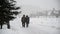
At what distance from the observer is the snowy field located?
7.21ft

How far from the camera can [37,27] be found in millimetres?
2227

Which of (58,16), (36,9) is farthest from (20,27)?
(58,16)

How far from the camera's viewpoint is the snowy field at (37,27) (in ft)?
7.21

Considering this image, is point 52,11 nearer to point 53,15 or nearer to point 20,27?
point 53,15

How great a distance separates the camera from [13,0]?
2256 mm

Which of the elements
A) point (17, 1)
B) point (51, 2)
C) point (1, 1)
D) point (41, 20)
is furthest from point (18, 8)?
point (51, 2)

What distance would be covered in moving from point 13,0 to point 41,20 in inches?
30.0

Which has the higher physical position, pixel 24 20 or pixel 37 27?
pixel 24 20

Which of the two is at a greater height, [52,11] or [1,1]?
[1,1]

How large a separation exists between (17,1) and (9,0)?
0.18 metres

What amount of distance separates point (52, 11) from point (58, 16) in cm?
17

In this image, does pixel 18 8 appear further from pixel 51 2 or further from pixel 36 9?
pixel 51 2

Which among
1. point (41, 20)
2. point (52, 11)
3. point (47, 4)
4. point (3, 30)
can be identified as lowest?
point (3, 30)

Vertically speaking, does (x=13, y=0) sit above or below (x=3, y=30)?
above
